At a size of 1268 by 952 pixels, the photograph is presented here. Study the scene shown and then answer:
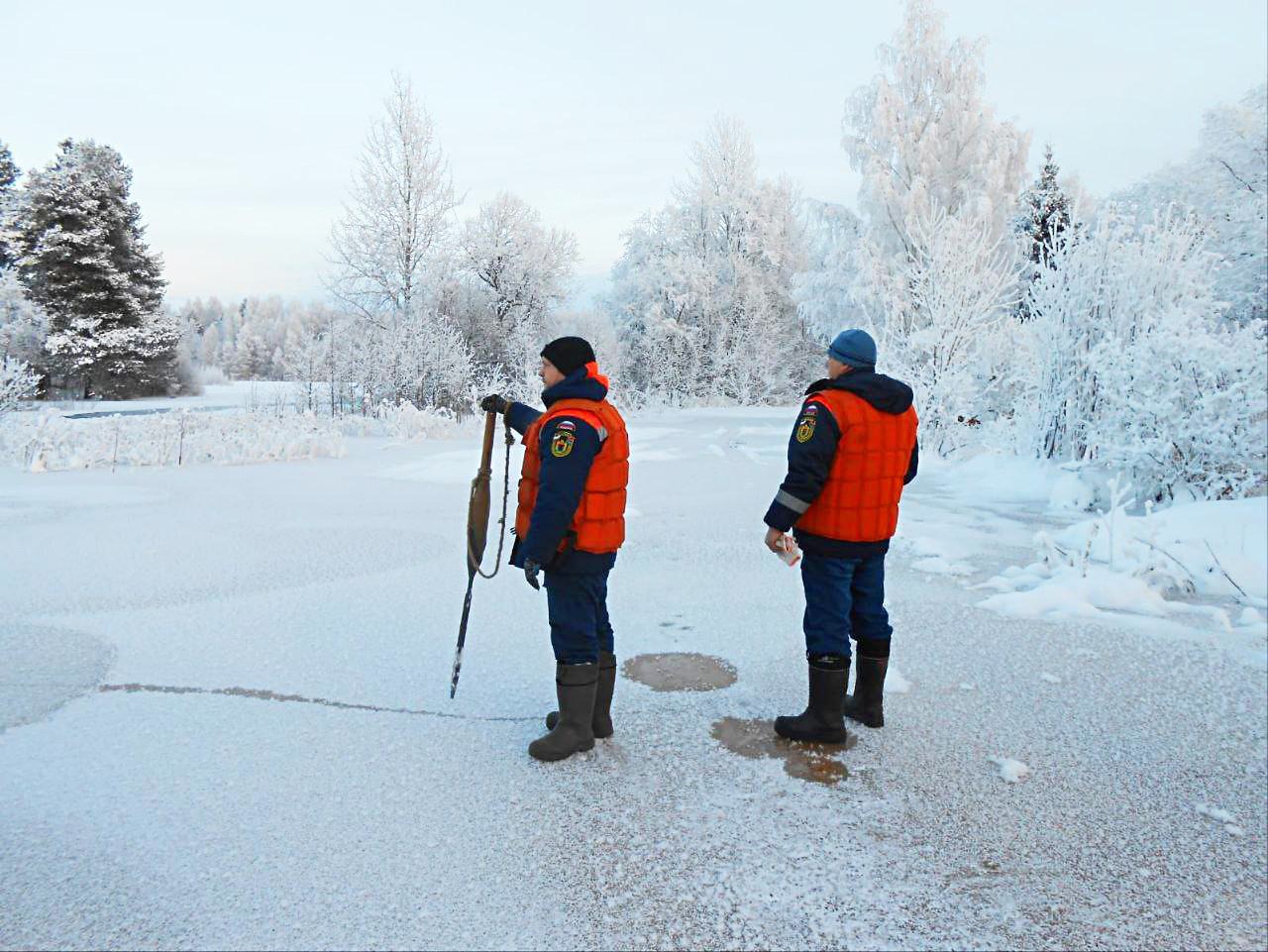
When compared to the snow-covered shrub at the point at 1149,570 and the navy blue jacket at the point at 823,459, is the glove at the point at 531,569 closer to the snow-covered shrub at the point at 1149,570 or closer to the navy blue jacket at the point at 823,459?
the navy blue jacket at the point at 823,459

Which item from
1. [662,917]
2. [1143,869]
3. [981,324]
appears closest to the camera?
[662,917]

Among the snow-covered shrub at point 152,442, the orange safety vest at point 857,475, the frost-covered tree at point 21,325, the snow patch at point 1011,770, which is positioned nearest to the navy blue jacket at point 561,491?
the orange safety vest at point 857,475

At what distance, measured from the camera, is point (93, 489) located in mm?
9742

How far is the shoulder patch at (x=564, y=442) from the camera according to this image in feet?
9.93

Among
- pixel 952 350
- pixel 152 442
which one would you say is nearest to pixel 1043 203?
pixel 952 350

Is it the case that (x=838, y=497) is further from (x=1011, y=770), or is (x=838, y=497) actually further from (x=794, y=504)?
(x=1011, y=770)

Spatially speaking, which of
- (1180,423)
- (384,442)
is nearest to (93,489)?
(384,442)

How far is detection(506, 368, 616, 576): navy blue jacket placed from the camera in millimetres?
3035

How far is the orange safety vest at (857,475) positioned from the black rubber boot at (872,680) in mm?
567

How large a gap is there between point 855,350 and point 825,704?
4.88ft

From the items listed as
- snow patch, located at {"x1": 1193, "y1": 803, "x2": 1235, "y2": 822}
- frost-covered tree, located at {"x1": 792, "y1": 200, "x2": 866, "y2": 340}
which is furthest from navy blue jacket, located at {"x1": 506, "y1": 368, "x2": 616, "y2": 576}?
frost-covered tree, located at {"x1": 792, "y1": 200, "x2": 866, "y2": 340}

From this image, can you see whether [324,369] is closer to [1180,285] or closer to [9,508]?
[9,508]

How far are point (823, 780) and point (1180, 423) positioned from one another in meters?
7.53

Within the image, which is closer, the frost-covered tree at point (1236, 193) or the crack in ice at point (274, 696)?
the crack in ice at point (274, 696)
